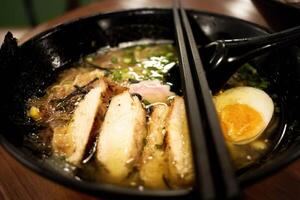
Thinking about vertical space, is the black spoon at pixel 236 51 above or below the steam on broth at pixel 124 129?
above

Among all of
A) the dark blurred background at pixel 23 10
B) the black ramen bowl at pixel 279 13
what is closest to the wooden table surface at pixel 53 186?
the black ramen bowl at pixel 279 13

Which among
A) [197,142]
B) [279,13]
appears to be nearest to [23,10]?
[279,13]

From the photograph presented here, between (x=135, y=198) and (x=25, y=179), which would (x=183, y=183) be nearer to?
(x=135, y=198)

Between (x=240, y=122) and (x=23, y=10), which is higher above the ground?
(x=23, y=10)

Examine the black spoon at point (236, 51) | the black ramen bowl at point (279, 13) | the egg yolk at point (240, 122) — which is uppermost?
the black ramen bowl at point (279, 13)

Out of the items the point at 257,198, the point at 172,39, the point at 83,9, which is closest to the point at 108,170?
the point at 257,198

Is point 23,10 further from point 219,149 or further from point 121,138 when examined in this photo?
point 219,149

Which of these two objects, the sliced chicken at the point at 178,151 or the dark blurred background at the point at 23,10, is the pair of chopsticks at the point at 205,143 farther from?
the dark blurred background at the point at 23,10

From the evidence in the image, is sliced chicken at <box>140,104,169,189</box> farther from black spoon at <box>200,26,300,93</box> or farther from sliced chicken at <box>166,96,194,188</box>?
black spoon at <box>200,26,300,93</box>
